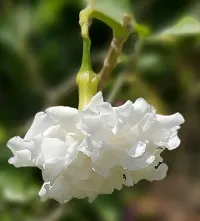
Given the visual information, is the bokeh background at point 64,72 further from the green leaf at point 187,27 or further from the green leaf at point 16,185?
the green leaf at point 187,27

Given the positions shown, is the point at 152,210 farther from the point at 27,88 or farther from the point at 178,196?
the point at 27,88

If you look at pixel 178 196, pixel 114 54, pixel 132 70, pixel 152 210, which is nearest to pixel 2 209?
pixel 132 70

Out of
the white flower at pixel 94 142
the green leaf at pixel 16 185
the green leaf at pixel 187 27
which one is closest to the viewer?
the white flower at pixel 94 142

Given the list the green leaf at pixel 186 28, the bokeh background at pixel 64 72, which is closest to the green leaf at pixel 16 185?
the bokeh background at pixel 64 72

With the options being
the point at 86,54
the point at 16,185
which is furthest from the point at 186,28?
the point at 16,185

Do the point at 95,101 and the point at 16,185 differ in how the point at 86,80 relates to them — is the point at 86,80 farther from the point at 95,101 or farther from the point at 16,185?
the point at 16,185

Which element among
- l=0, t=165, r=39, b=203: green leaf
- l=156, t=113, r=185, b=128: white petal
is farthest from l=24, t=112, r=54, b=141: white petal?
l=0, t=165, r=39, b=203: green leaf

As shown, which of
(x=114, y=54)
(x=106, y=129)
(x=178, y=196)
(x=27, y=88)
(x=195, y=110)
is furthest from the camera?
(x=178, y=196)
